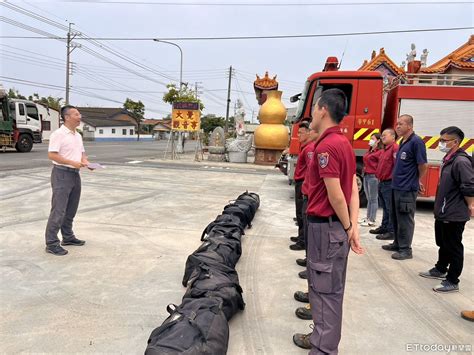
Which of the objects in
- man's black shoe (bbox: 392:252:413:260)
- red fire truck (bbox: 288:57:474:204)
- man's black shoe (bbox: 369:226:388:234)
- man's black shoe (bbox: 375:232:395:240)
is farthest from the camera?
red fire truck (bbox: 288:57:474:204)

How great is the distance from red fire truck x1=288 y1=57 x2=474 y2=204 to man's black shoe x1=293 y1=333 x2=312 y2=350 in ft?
18.3

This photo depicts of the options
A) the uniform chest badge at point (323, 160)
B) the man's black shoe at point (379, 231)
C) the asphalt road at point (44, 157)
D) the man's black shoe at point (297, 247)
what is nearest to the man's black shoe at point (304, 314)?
the uniform chest badge at point (323, 160)

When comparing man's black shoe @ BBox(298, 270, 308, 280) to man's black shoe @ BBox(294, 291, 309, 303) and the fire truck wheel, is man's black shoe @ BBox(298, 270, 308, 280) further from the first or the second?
the fire truck wheel

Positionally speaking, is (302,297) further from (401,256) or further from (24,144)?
(24,144)

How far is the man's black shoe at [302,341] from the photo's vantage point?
2716 mm

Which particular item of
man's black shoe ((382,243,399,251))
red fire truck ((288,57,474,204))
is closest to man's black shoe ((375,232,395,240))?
man's black shoe ((382,243,399,251))

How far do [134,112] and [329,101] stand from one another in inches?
3210

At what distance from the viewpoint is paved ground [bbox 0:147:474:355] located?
282 cm

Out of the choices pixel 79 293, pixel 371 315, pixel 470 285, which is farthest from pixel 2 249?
pixel 470 285

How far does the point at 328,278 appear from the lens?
7.75ft

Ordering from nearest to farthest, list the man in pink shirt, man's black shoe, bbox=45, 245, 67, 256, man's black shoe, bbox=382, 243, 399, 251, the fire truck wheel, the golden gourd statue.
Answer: the man in pink shirt → man's black shoe, bbox=45, 245, 67, 256 → man's black shoe, bbox=382, 243, 399, 251 → the golden gourd statue → the fire truck wheel

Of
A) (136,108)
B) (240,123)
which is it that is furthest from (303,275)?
(136,108)

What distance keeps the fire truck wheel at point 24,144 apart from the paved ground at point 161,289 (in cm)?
1529

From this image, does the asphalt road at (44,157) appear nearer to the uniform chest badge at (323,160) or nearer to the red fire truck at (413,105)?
the red fire truck at (413,105)
